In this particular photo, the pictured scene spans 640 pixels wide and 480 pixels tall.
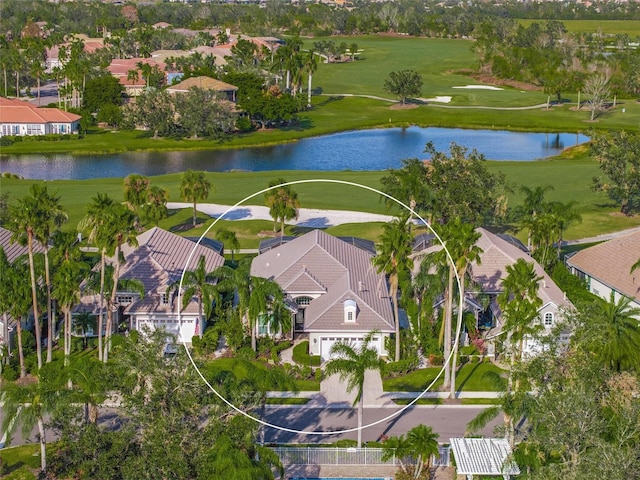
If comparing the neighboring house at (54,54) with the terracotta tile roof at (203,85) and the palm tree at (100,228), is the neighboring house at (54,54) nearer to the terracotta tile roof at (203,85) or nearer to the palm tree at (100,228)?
the terracotta tile roof at (203,85)

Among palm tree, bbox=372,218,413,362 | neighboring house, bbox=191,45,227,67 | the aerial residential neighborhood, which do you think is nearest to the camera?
the aerial residential neighborhood

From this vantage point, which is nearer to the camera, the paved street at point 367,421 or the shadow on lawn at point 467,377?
the paved street at point 367,421

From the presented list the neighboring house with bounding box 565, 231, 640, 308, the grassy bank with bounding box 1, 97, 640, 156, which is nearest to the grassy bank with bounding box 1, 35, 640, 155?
the grassy bank with bounding box 1, 97, 640, 156

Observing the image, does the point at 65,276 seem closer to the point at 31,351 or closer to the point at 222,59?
the point at 31,351

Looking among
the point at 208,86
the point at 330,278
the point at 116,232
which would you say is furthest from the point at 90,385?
the point at 208,86

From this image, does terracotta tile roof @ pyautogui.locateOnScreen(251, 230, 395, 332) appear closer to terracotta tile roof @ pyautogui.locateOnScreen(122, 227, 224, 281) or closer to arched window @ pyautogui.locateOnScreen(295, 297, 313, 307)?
arched window @ pyautogui.locateOnScreen(295, 297, 313, 307)

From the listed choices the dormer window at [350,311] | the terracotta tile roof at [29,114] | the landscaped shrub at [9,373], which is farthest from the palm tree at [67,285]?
the terracotta tile roof at [29,114]
